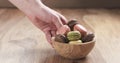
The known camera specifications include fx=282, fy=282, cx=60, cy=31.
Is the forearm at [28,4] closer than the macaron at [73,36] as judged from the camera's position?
No

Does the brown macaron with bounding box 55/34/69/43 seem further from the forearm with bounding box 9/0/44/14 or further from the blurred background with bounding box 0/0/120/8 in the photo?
the blurred background with bounding box 0/0/120/8

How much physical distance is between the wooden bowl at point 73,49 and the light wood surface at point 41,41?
29 mm

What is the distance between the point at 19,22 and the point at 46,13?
66cm

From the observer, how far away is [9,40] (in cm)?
132

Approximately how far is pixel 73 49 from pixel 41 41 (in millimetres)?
347

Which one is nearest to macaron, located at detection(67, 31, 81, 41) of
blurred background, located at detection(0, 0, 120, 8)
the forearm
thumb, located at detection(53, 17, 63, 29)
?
thumb, located at detection(53, 17, 63, 29)

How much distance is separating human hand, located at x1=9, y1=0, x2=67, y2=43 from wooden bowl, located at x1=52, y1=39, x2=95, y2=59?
0.13 m

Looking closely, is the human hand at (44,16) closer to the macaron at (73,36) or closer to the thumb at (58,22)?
the thumb at (58,22)

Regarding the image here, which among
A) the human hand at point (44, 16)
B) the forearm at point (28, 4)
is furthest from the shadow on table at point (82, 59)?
the forearm at point (28, 4)

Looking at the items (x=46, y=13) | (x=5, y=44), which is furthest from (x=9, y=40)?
(x=46, y=13)

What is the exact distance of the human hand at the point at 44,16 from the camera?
1.12 meters

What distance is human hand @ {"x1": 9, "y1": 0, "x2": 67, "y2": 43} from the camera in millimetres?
1120

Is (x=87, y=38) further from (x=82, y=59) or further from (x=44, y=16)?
(x=44, y=16)

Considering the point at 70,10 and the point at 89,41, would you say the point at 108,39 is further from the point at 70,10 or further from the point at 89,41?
the point at 70,10
